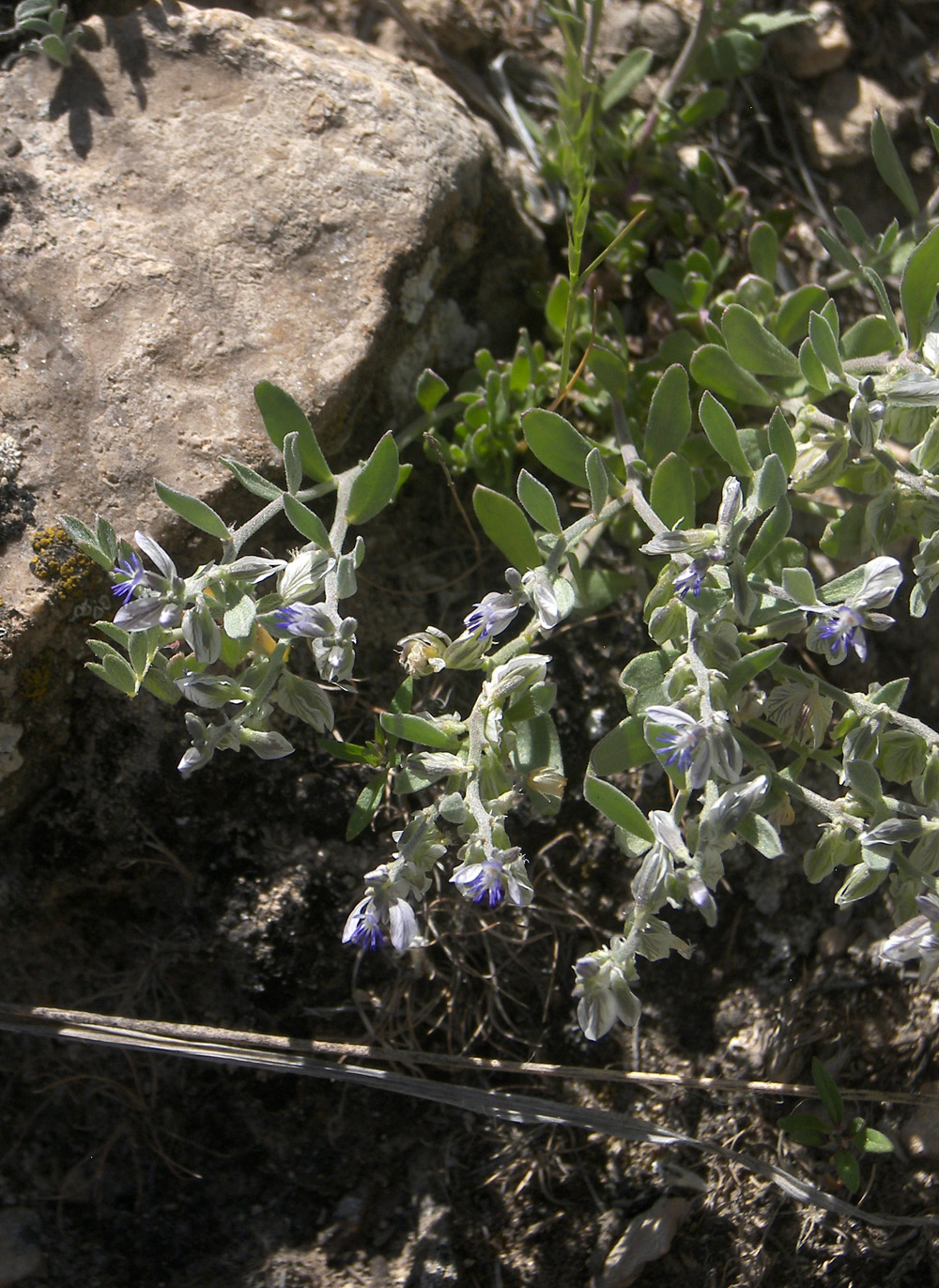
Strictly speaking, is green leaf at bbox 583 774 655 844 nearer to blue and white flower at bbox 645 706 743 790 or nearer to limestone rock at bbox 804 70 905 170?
blue and white flower at bbox 645 706 743 790

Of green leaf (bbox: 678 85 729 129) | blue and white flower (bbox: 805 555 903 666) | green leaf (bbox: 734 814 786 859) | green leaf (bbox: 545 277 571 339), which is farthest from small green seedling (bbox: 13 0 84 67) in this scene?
green leaf (bbox: 734 814 786 859)

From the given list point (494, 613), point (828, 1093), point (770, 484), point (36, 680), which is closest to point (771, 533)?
point (770, 484)

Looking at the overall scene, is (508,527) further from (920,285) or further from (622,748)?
(920,285)

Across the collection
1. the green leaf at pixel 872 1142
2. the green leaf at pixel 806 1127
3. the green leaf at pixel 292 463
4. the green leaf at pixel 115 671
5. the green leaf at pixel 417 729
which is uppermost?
the green leaf at pixel 292 463

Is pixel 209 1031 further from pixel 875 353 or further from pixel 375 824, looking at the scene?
pixel 875 353

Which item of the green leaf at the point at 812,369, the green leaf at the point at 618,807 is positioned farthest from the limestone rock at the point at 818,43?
the green leaf at the point at 618,807

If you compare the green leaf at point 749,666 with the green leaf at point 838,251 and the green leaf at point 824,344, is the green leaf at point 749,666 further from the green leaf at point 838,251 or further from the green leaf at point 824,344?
the green leaf at point 838,251
